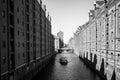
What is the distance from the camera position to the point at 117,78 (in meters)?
28.2

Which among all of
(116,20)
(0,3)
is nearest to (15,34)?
(0,3)

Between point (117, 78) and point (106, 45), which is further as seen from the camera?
point (106, 45)

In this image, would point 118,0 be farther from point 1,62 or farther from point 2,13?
point 1,62

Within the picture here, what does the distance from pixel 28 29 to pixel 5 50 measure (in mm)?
16379

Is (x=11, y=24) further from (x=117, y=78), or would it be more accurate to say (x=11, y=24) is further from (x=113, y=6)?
(x=117, y=78)

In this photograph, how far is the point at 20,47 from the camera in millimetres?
31891

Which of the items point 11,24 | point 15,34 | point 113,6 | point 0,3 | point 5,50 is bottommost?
point 5,50

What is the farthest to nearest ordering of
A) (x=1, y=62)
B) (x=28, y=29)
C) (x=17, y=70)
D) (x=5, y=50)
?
1. (x=28, y=29)
2. (x=17, y=70)
3. (x=5, y=50)
4. (x=1, y=62)

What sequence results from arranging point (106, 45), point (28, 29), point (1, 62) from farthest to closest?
point (28, 29)
point (106, 45)
point (1, 62)

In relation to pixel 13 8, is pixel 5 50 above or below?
below

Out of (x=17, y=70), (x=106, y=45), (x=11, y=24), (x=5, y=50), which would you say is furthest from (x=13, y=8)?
(x=106, y=45)

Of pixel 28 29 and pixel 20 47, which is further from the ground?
pixel 28 29

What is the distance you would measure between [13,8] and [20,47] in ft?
34.6

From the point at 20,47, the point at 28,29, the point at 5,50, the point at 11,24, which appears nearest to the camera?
the point at 5,50
